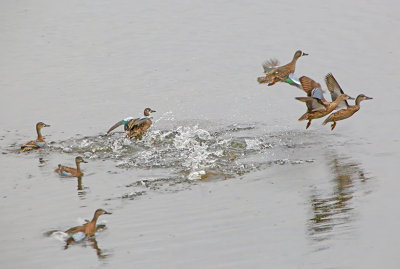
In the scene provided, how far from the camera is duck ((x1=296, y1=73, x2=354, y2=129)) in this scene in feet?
45.6

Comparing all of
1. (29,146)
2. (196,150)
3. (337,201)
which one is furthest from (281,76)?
(29,146)

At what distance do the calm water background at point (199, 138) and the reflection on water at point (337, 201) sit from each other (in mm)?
32

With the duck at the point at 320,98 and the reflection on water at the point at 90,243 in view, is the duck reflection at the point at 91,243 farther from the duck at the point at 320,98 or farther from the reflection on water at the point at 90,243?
the duck at the point at 320,98

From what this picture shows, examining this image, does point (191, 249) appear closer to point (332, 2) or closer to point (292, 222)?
point (292, 222)

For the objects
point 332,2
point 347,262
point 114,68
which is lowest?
point 347,262

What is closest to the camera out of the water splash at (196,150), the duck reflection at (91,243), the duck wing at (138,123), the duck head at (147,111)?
the duck reflection at (91,243)

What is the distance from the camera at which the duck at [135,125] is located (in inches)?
596

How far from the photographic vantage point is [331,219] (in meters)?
10.9

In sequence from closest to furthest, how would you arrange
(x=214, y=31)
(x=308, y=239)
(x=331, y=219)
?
(x=308, y=239)
(x=331, y=219)
(x=214, y=31)

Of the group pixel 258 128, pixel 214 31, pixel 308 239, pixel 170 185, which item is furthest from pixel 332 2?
pixel 308 239

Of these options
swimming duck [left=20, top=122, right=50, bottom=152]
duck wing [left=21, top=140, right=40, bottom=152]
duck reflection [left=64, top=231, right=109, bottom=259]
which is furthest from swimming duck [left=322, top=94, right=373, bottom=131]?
duck reflection [left=64, top=231, right=109, bottom=259]

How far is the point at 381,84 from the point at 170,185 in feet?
23.8

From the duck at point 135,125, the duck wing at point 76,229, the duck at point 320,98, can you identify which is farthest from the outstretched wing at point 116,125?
the duck wing at point 76,229

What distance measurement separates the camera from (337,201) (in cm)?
1159
